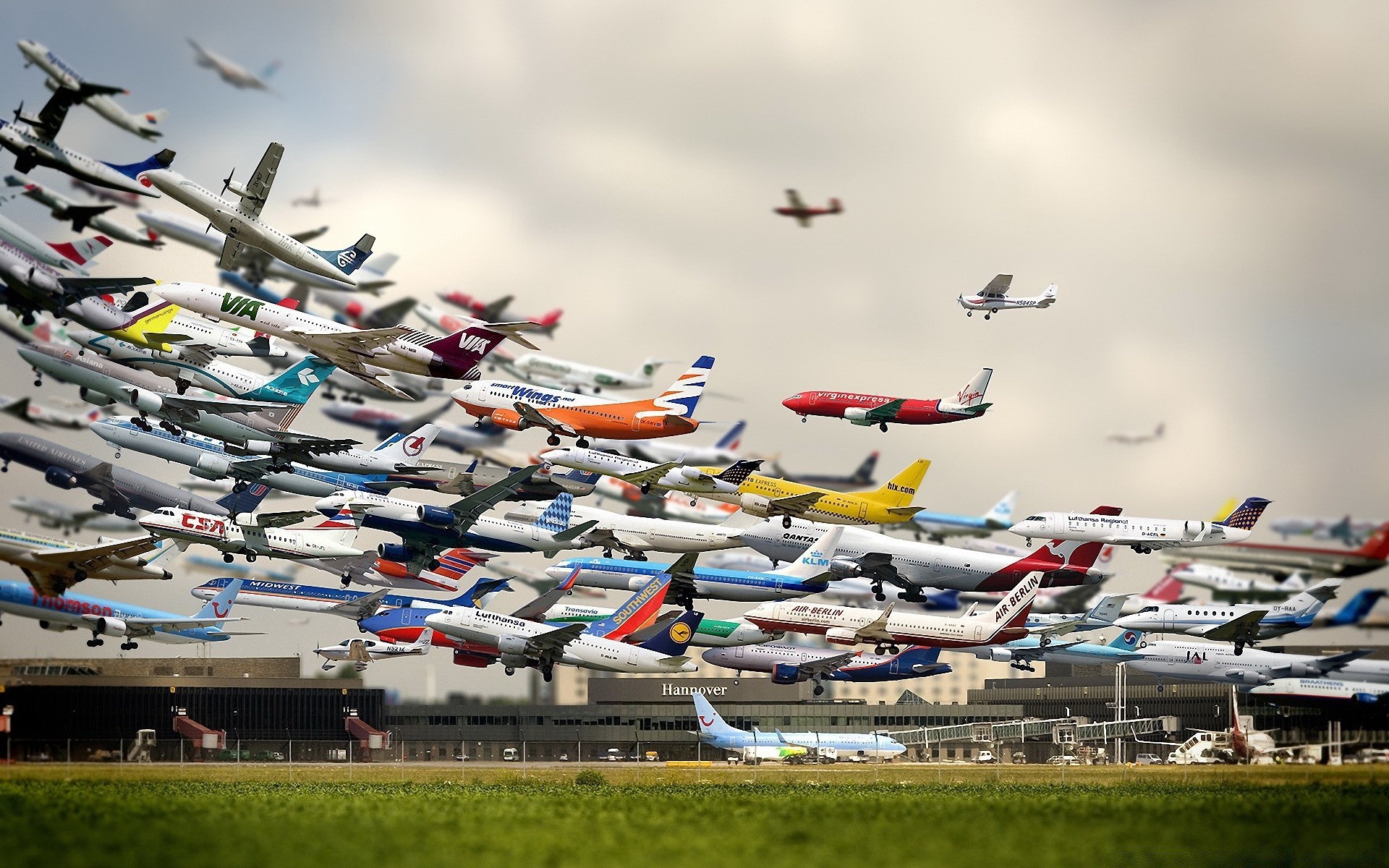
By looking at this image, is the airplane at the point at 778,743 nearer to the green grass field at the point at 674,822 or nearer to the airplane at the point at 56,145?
the green grass field at the point at 674,822

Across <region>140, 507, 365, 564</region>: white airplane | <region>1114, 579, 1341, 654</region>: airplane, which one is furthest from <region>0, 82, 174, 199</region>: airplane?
<region>1114, 579, 1341, 654</region>: airplane

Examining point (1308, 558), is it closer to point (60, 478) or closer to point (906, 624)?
point (906, 624)

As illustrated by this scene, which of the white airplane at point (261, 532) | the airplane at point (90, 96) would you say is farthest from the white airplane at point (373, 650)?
the airplane at point (90, 96)

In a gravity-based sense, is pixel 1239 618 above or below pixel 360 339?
below

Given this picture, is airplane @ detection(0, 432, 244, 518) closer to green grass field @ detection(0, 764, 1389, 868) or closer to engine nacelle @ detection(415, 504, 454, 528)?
engine nacelle @ detection(415, 504, 454, 528)

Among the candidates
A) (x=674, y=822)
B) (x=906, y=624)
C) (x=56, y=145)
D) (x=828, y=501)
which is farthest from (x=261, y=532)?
(x=674, y=822)
